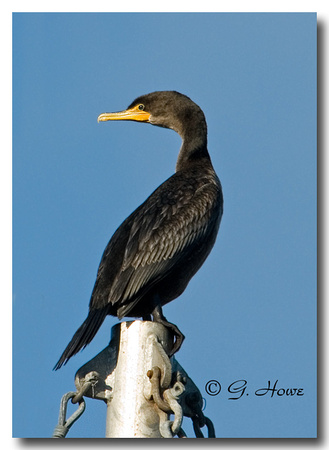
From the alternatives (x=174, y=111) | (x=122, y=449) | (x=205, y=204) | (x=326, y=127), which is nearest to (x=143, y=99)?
(x=174, y=111)

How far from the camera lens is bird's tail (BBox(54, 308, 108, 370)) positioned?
4340 mm

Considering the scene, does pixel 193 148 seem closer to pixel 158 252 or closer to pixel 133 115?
pixel 133 115

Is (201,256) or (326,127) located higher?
(326,127)

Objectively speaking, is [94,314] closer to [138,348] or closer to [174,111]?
[138,348]

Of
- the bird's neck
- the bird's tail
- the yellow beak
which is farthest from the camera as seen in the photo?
the yellow beak

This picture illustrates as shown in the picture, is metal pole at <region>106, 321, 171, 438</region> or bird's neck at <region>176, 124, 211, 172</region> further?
bird's neck at <region>176, 124, 211, 172</region>

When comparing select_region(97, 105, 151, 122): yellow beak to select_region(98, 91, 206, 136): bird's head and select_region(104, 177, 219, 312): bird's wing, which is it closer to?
select_region(98, 91, 206, 136): bird's head

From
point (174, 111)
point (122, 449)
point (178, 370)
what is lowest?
point (122, 449)

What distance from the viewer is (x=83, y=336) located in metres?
4.37

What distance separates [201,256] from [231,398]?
85 centimetres

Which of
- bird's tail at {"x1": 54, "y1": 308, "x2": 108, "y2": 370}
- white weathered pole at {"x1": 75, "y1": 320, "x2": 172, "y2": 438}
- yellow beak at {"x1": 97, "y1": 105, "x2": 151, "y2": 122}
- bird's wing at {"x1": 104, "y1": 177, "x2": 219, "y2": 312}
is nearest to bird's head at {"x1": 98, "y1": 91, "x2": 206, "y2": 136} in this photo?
yellow beak at {"x1": 97, "y1": 105, "x2": 151, "y2": 122}

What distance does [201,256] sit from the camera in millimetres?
5012

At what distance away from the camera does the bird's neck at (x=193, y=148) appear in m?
5.72

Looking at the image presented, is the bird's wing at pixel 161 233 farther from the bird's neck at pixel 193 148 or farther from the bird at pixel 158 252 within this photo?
the bird's neck at pixel 193 148
